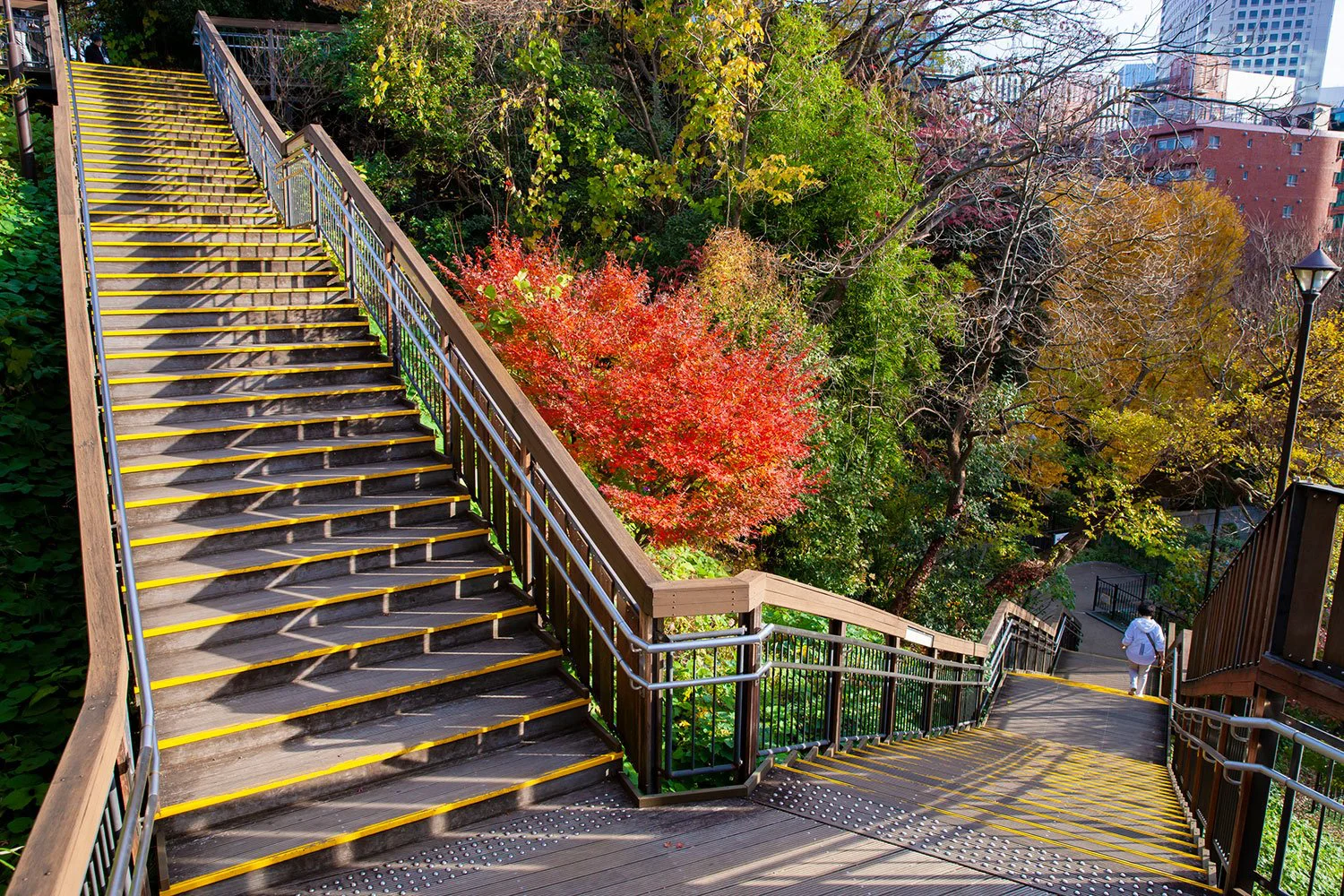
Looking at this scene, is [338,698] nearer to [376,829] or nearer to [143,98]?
[376,829]

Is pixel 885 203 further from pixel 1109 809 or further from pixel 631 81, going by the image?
pixel 1109 809

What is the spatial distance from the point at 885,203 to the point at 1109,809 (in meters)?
10.8

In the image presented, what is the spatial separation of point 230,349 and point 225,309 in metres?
0.58

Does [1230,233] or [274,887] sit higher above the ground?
[1230,233]

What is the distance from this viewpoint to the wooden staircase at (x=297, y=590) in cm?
393

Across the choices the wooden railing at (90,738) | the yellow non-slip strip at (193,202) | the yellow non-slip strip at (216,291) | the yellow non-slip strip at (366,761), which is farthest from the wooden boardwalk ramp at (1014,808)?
the yellow non-slip strip at (193,202)

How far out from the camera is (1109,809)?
511 centimetres

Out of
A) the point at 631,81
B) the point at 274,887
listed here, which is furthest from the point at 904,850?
the point at 631,81

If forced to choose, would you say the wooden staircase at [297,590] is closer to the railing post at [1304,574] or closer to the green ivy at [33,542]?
the green ivy at [33,542]

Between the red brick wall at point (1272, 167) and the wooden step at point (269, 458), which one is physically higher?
the red brick wall at point (1272, 167)

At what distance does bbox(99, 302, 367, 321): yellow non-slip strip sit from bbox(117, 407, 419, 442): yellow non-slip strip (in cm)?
125

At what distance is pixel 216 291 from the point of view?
7395 millimetres

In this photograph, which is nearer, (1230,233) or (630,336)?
(630,336)

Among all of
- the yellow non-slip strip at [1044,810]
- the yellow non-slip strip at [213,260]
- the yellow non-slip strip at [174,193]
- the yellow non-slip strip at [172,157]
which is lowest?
the yellow non-slip strip at [1044,810]
